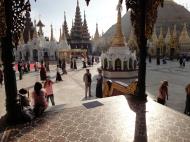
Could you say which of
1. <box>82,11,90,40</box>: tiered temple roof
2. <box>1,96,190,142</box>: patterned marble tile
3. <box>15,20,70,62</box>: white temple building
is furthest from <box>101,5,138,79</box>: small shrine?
<box>82,11,90,40</box>: tiered temple roof

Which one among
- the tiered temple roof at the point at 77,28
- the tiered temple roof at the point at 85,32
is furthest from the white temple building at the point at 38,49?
the tiered temple roof at the point at 85,32

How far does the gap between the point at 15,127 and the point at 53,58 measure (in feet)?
154

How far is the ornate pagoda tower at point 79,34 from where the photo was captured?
212 feet

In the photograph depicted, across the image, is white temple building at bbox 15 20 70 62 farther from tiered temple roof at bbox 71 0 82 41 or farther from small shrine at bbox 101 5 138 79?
small shrine at bbox 101 5 138 79

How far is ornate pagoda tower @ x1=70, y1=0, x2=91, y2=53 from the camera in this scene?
212ft

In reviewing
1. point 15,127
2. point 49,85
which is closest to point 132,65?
point 49,85

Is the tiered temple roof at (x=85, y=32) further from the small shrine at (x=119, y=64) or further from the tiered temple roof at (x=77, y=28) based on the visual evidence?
the small shrine at (x=119, y=64)

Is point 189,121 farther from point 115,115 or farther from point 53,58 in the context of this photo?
point 53,58

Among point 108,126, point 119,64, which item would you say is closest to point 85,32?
point 119,64

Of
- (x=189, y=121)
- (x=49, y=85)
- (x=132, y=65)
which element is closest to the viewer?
(x=189, y=121)

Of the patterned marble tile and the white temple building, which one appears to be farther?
the white temple building

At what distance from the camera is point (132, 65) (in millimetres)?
21922

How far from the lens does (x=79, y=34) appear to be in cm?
6581

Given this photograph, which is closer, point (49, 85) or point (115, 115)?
point (115, 115)
